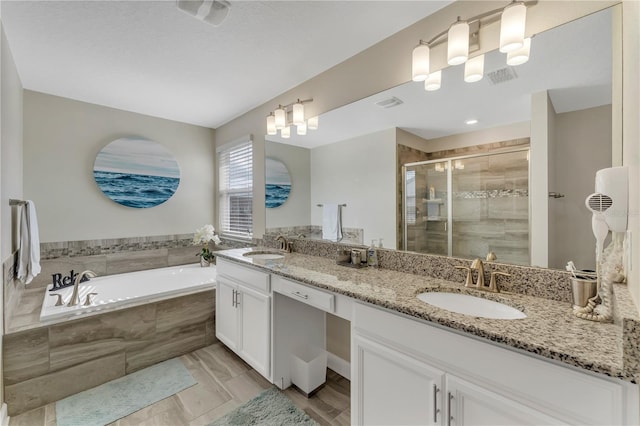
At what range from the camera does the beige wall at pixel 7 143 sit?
169 centimetres

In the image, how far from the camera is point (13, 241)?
2.09 m

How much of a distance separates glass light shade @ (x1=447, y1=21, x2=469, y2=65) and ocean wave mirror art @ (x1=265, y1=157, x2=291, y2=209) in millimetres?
1658

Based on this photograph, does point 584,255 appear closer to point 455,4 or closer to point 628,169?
point 628,169

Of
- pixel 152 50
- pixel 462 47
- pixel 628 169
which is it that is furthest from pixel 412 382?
pixel 152 50

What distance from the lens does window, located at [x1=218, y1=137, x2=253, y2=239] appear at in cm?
312

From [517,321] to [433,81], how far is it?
4.22 feet

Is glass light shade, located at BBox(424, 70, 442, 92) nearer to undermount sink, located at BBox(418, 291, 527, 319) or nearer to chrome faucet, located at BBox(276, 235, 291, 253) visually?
undermount sink, located at BBox(418, 291, 527, 319)

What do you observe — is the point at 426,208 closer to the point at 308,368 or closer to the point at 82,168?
Result: the point at 308,368

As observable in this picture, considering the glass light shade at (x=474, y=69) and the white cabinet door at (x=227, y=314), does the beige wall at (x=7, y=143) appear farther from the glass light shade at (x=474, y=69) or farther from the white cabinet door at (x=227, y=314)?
the glass light shade at (x=474, y=69)

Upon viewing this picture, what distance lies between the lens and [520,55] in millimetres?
1250

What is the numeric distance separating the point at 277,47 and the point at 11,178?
2.22m

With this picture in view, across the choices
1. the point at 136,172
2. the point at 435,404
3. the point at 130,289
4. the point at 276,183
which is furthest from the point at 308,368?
the point at 136,172

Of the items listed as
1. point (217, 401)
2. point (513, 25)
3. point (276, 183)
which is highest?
point (513, 25)

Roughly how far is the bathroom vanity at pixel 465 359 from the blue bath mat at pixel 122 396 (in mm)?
1201
